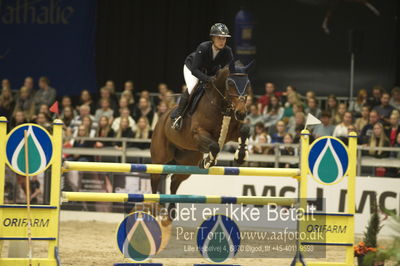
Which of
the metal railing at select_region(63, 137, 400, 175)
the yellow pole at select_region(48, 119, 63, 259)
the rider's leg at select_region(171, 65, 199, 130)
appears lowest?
the yellow pole at select_region(48, 119, 63, 259)

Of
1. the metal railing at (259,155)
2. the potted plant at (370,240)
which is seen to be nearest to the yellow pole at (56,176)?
the potted plant at (370,240)

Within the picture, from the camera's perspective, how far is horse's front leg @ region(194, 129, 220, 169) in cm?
691

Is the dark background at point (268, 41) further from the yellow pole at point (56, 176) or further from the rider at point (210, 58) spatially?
the yellow pole at point (56, 176)

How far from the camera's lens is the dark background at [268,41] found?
1425 centimetres

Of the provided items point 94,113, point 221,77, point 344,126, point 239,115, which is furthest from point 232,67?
point 94,113

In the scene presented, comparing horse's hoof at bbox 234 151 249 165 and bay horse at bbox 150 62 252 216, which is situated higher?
bay horse at bbox 150 62 252 216

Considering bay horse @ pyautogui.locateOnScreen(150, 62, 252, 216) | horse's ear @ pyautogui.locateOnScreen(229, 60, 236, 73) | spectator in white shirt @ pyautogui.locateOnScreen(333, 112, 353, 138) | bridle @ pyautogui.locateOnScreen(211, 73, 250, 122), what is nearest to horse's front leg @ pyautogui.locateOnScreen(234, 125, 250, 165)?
bay horse @ pyautogui.locateOnScreen(150, 62, 252, 216)

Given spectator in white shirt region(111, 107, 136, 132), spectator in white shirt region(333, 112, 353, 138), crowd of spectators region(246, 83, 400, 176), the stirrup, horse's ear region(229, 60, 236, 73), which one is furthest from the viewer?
spectator in white shirt region(111, 107, 136, 132)

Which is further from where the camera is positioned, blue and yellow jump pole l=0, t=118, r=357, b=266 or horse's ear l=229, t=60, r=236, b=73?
horse's ear l=229, t=60, r=236, b=73

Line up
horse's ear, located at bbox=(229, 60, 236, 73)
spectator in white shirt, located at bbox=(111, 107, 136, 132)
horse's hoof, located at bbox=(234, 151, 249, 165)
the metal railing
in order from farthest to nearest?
1. spectator in white shirt, located at bbox=(111, 107, 136, 132)
2. the metal railing
3. horse's hoof, located at bbox=(234, 151, 249, 165)
4. horse's ear, located at bbox=(229, 60, 236, 73)

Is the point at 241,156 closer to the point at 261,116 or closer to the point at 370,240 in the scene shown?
the point at 370,240

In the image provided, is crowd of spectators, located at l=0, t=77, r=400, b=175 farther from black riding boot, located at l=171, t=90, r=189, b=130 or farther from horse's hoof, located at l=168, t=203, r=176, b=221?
black riding boot, located at l=171, t=90, r=189, b=130

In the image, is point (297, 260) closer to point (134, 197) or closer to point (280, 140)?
point (134, 197)

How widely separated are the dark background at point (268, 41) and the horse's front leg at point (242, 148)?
753 centimetres
